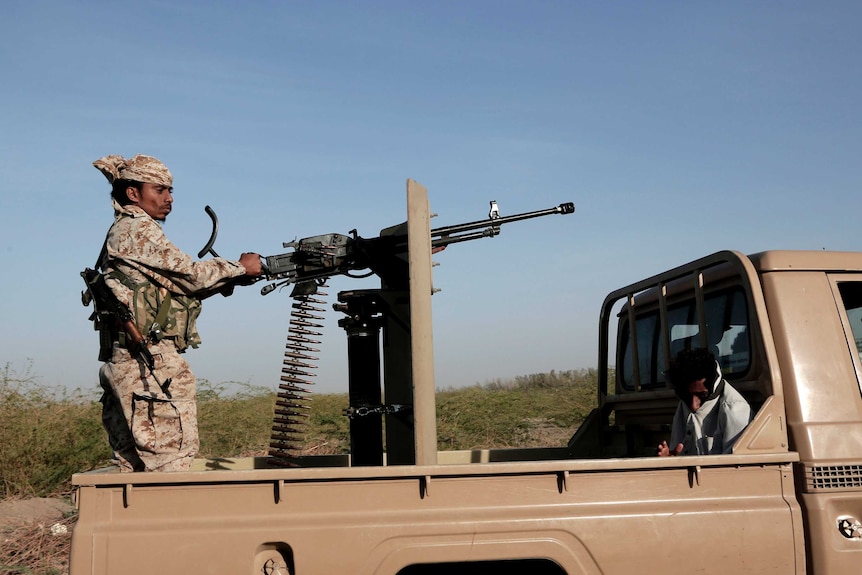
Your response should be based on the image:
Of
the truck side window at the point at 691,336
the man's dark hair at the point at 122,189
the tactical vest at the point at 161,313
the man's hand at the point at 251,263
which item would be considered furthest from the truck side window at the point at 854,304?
the man's dark hair at the point at 122,189

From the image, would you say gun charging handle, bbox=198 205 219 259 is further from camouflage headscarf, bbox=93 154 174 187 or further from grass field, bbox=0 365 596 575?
grass field, bbox=0 365 596 575

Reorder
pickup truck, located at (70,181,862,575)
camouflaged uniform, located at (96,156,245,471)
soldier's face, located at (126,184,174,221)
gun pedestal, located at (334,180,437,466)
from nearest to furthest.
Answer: pickup truck, located at (70,181,862,575) → camouflaged uniform, located at (96,156,245,471) → soldier's face, located at (126,184,174,221) → gun pedestal, located at (334,180,437,466)

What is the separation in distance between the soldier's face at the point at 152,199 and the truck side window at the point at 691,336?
271cm

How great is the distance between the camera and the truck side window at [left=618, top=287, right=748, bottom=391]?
374 cm

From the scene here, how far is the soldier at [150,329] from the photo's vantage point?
11.2 feet

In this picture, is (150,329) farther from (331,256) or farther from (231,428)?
(231,428)

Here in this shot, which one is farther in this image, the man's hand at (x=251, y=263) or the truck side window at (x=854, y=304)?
the man's hand at (x=251, y=263)

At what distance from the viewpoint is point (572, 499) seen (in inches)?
119

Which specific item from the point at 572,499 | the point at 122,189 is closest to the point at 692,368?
the point at 572,499

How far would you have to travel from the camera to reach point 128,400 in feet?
11.2

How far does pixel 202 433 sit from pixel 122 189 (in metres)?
8.60

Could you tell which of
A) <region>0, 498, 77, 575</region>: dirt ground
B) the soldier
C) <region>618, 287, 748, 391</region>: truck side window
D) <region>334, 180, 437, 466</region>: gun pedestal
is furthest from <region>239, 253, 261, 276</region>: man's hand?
<region>0, 498, 77, 575</region>: dirt ground

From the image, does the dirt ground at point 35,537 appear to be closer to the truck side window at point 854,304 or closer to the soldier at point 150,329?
the soldier at point 150,329

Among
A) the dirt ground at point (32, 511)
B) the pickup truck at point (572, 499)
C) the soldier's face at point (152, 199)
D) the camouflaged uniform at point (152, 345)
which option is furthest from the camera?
the dirt ground at point (32, 511)
